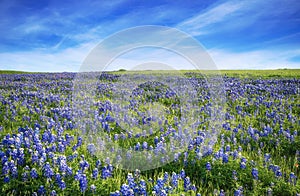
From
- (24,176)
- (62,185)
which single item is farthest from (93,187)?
(24,176)

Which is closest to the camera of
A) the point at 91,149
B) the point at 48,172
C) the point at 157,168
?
the point at 48,172

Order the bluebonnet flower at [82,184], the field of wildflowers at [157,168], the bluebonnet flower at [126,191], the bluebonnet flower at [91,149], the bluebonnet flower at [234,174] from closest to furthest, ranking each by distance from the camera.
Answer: the bluebonnet flower at [126,191] → the bluebonnet flower at [82,184] → the field of wildflowers at [157,168] → the bluebonnet flower at [234,174] → the bluebonnet flower at [91,149]

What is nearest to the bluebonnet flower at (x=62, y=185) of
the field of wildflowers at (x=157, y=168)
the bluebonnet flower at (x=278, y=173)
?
the field of wildflowers at (x=157, y=168)

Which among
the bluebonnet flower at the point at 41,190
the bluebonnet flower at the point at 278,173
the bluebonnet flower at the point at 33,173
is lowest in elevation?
the bluebonnet flower at the point at 41,190

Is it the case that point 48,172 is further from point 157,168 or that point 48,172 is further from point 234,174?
point 234,174

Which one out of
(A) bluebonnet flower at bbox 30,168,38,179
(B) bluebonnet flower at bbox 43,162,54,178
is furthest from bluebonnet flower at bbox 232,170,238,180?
(A) bluebonnet flower at bbox 30,168,38,179

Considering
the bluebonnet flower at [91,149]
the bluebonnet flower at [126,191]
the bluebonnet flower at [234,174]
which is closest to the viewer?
the bluebonnet flower at [126,191]

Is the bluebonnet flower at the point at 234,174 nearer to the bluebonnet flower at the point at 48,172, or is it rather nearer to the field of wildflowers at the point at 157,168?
the field of wildflowers at the point at 157,168

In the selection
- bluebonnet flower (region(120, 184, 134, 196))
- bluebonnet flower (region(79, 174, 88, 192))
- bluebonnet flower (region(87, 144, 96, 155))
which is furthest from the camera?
bluebonnet flower (region(87, 144, 96, 155))

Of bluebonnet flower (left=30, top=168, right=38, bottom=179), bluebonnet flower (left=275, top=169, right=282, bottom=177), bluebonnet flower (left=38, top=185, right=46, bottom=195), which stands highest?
bluebonnet flower (left=30, top=168, right=38, bottom=179)

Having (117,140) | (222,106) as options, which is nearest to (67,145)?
(117,140)

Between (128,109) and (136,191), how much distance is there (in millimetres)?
5235

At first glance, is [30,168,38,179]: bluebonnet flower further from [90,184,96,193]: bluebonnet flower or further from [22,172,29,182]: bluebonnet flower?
[90,184,96,193]: bluebonnet flower

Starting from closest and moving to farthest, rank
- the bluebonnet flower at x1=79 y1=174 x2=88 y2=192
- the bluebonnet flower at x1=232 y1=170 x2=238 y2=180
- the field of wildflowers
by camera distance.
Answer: the bluebonnet flower at x1=79 y1=174 x2=88 y2=192
the field of wildflowers
the bluebonnet flower at x1=232 y1=170 x2=238 y2=180
